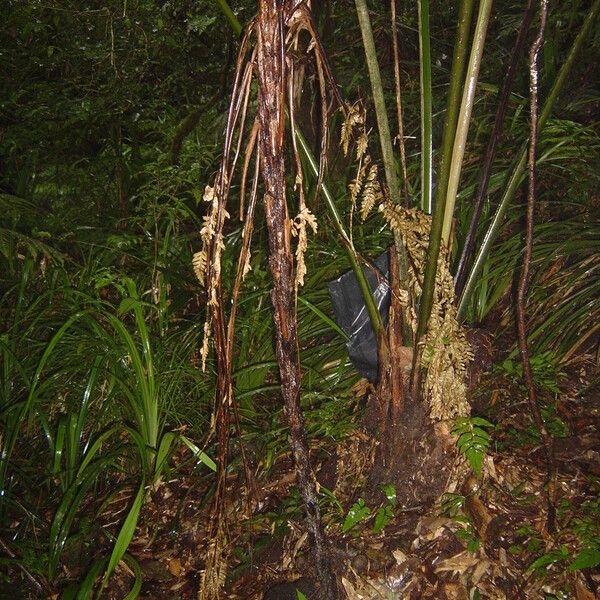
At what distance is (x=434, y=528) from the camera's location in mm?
1441

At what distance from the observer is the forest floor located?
1.38 metres

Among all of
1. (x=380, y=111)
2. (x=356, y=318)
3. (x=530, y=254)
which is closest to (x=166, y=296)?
(x=356, y=318)

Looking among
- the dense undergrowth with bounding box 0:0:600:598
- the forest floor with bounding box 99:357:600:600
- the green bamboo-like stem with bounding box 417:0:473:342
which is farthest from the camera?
the dense undergrowth with bounding box 0:0:600:598

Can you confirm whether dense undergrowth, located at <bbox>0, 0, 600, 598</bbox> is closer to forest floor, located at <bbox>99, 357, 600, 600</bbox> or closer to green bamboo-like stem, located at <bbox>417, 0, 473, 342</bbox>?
forest floor, located at <bbox>99, 357, 600, 600</bbox>

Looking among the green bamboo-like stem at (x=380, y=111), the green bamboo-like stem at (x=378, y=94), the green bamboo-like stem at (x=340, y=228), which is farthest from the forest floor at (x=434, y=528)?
the green bamboo-like stem at (x=378, y=94)

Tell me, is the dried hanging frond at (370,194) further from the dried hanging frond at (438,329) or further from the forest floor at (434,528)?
the forest floor at (434,528)

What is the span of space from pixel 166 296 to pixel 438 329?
1312 millimetres

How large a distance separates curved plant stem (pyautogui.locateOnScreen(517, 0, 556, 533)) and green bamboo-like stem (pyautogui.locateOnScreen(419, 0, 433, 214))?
0.68 ft

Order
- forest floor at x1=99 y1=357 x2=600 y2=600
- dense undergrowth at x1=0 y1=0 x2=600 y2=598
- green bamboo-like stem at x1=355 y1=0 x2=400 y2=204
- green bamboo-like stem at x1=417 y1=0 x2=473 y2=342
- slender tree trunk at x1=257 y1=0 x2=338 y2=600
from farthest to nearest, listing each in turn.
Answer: dense undergrowth at x1=0 y1=0 x2=600 y2=598
forest floor at x1=99 y1=357 x2=600 y2=600
green bamboo-like stem at x1=355 y1=0 x2=400 y2=204
green bamboo-like stem at x1=417 y1=0 x2=473 y2=342
slender tree trunk at x1=257 y1=0 x2=338 y2=600

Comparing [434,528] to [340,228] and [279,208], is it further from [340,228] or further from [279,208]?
[279,208]

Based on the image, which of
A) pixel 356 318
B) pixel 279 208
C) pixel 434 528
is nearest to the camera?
pixel 279 208

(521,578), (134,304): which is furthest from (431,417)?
(134,304)

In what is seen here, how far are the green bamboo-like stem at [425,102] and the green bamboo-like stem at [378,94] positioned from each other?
0.09m

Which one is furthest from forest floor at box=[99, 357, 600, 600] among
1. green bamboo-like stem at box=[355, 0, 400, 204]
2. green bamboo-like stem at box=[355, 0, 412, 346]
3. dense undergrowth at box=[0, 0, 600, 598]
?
green bamboo-like stem at box=[355, 0, 400, 204]
